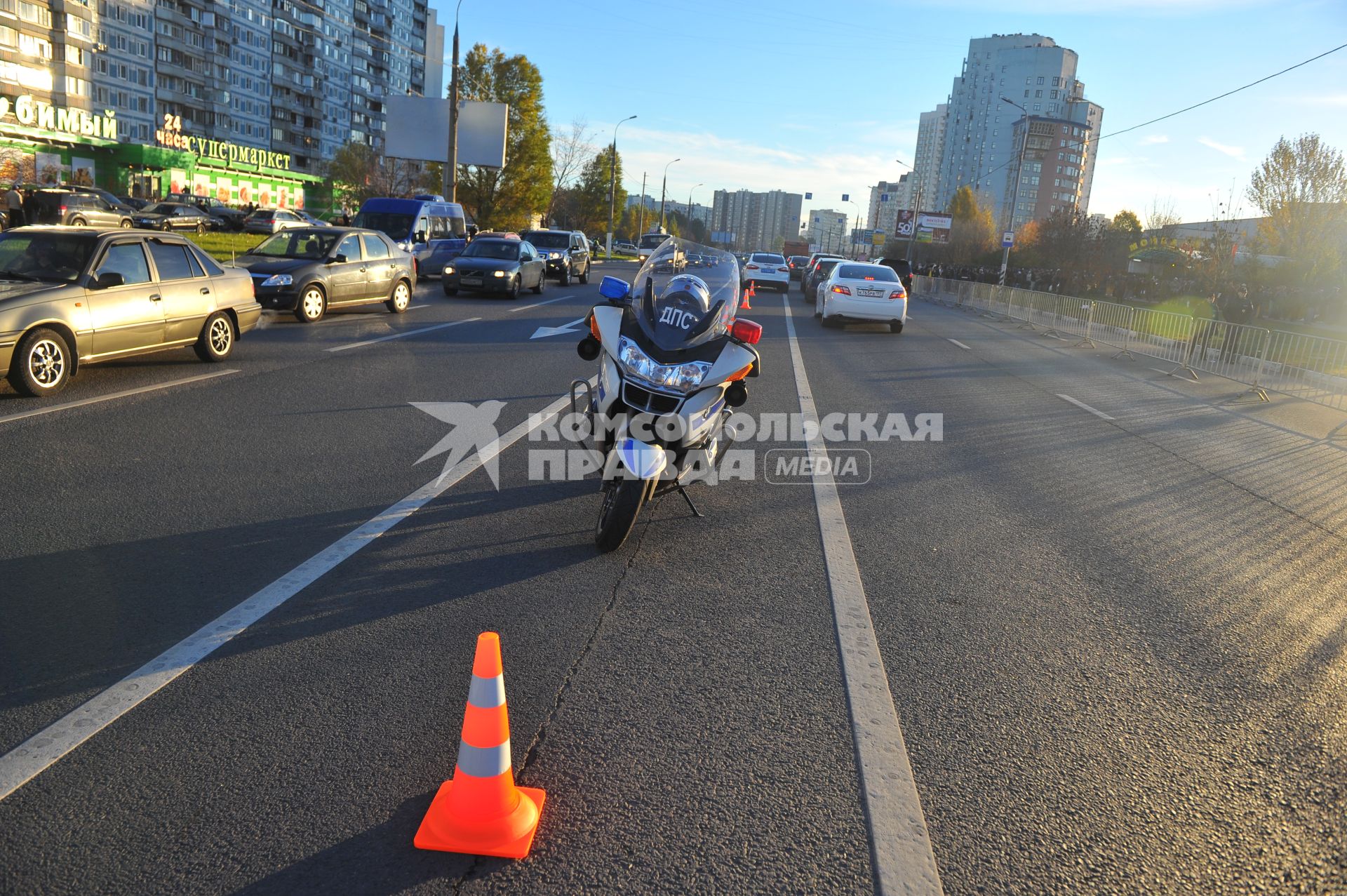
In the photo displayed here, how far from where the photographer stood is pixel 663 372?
5.46 meters

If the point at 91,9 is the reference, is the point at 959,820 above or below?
below

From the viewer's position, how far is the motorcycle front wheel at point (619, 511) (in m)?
5.26

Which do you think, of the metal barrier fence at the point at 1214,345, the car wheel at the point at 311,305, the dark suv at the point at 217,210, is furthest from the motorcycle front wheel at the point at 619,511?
the dark suv at the point at 217,210

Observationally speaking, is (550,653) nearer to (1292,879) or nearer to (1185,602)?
(1292,879)

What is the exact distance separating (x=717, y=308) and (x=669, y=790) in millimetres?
3399

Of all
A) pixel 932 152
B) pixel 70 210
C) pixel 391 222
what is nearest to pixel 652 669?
pixel 391 222

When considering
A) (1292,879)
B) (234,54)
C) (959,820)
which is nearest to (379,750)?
(959,820)

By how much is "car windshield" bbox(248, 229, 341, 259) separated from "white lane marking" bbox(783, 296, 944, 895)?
46.7 ft

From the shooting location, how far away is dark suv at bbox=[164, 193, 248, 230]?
168 ft

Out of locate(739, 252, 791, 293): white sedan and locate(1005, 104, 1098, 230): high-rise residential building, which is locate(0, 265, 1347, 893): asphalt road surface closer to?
locate(739, 252, 791, 293): white sedan

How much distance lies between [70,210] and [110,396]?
31.6m

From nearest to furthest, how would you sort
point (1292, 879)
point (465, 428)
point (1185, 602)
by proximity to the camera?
point (1292, 879), point (1185, 602), point (465, 428)

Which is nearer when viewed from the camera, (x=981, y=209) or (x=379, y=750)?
(x=379, y=750)

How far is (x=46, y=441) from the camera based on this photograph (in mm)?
7227
